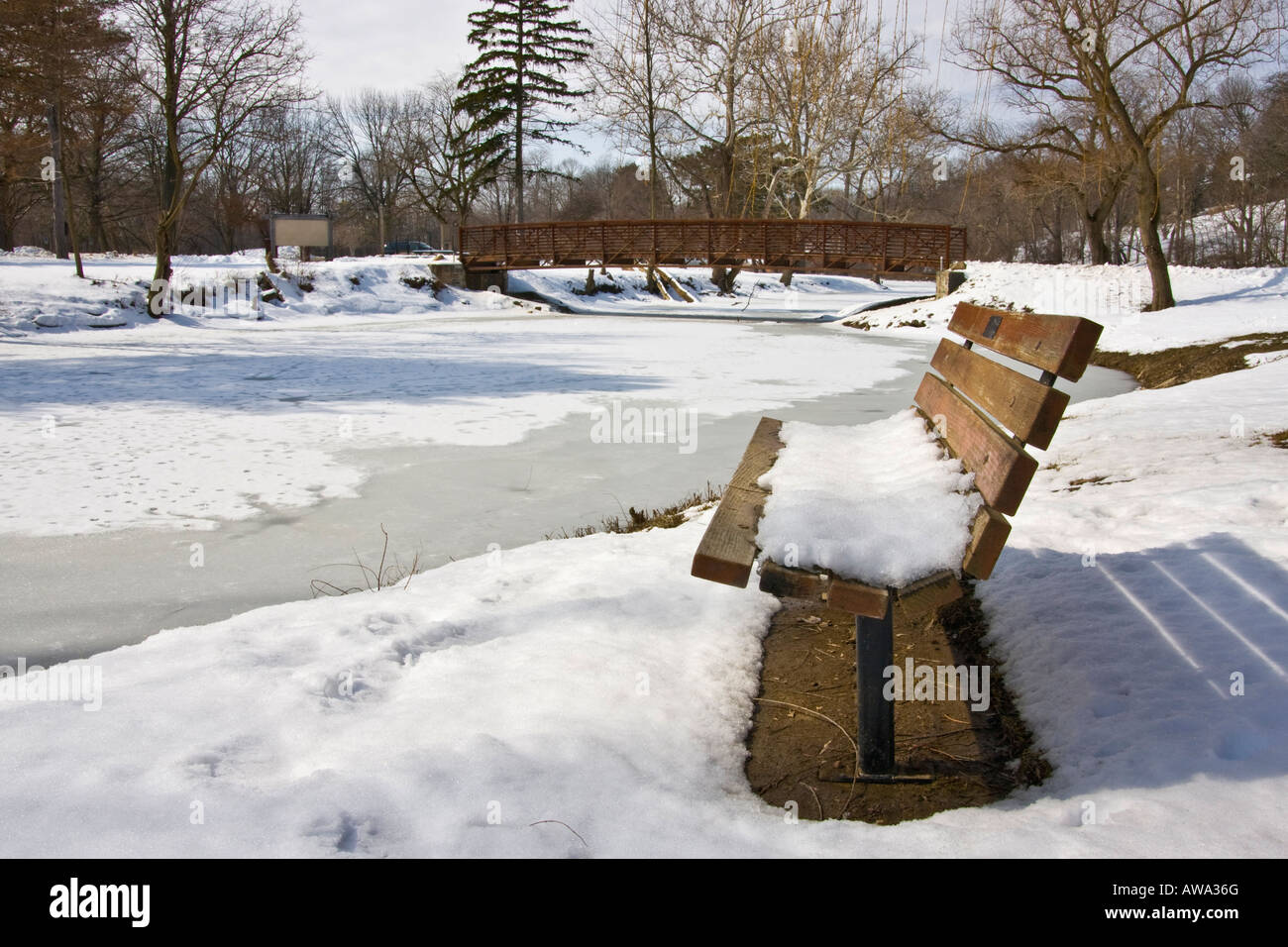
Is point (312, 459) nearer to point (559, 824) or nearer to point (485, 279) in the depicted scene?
point (559, 824)

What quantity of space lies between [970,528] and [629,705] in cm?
112

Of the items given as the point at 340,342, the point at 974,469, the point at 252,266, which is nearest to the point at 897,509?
the point at 974,469

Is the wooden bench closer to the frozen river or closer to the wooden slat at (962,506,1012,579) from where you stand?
the wooden slat at (962,506,1012,579)

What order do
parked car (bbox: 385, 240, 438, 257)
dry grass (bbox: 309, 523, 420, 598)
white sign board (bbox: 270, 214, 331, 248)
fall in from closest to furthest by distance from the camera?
dry grass (bbox: 309, 523, 420, 598) → white sign board (bbox: 270, 214, 331, 248) → parked car (bbox: 385, 240, 438, 257)

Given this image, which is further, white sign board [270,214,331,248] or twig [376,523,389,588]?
white sign board [270,214,331,248]

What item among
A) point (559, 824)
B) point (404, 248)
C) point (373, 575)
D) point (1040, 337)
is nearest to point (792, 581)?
point (559, 824)

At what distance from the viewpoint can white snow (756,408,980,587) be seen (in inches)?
87.4

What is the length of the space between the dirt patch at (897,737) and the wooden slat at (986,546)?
65cm

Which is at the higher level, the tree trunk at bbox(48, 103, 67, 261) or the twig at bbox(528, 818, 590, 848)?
the tree trunk at bbox(48, 103, 67, 261)

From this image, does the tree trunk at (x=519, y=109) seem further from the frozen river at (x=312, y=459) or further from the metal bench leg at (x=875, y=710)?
the metal bench leg at (x=875, y=710)

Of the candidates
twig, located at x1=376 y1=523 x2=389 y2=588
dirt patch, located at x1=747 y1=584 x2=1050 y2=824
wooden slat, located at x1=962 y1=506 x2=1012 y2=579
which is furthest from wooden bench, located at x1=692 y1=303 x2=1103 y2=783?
twig, located at x1=376 y1=523 x2=389 y2=588

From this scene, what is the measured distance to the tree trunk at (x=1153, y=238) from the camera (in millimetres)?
18953

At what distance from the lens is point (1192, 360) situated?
13688mm
